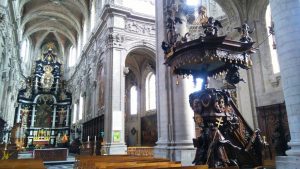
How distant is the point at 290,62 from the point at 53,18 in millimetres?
26734

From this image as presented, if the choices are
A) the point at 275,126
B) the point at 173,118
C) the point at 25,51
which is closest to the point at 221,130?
the point at 173,118

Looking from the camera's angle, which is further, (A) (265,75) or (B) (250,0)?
(B) (250,0)

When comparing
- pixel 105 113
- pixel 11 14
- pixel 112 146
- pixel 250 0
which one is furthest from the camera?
pixel 11 14

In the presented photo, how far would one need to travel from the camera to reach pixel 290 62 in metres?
4.13

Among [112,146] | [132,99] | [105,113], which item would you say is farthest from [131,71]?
[112,146]

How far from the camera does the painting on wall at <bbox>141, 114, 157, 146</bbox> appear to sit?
54.2ft

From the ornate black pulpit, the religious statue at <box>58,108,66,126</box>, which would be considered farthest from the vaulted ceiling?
the ornate black pulpit

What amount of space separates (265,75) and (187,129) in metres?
5.51

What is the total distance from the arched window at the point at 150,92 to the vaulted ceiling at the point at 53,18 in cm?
892

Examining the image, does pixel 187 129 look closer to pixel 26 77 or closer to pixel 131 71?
pixel 131 71

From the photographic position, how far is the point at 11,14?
16.2m

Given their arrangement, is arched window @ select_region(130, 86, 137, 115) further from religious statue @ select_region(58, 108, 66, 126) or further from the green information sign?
religious statue @ select_region(58, 108, 66, 126)

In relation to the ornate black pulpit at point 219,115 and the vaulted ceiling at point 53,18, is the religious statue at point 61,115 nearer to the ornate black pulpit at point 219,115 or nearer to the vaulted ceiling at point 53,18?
the vaulted ceiling at point 53,18

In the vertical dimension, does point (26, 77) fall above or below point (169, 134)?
above
